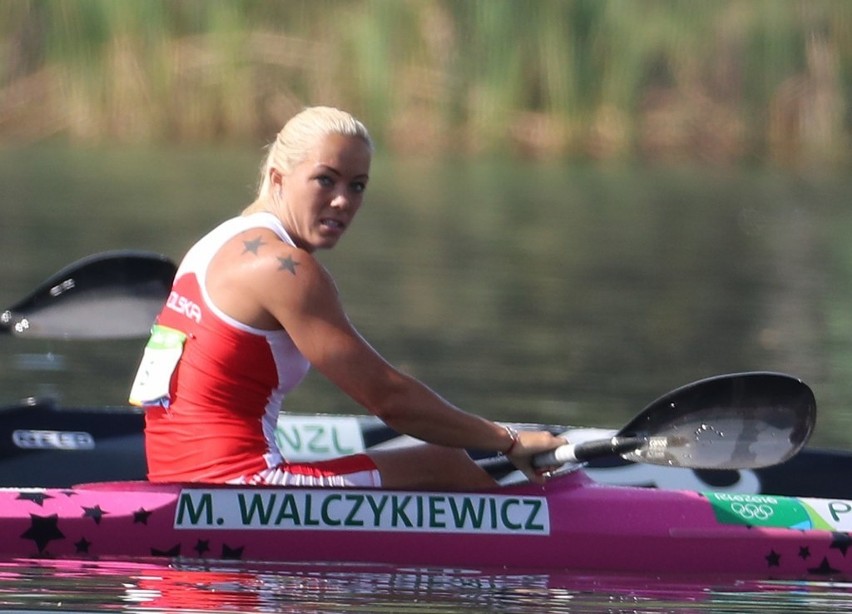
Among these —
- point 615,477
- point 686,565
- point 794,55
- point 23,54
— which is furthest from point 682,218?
point 686,565

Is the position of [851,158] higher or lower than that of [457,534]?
higher

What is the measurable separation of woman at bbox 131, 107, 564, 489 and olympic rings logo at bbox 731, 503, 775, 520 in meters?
0.68

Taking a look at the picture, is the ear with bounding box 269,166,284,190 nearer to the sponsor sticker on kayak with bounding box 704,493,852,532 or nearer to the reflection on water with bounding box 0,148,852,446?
the sponsor sticker on kayak with bounding box 704,493,852,532

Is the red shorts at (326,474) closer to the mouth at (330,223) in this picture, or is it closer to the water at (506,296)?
the water at (506,296)

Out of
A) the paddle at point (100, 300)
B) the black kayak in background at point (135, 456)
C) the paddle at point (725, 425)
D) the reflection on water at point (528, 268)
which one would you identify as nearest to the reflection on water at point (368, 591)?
the paddle at point (725, 425)

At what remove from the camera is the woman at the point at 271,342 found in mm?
4852

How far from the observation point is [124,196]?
16.3 metres

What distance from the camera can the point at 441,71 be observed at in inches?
790

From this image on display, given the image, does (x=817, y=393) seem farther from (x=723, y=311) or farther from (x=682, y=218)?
(x=682, y=218)

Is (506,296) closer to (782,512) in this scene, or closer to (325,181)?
(782,512)

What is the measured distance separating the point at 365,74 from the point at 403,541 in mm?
14901

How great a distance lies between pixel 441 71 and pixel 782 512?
48.9ft

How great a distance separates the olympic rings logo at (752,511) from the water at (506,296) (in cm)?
26

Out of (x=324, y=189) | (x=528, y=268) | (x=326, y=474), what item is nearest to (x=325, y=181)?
(x=324, y=189)
